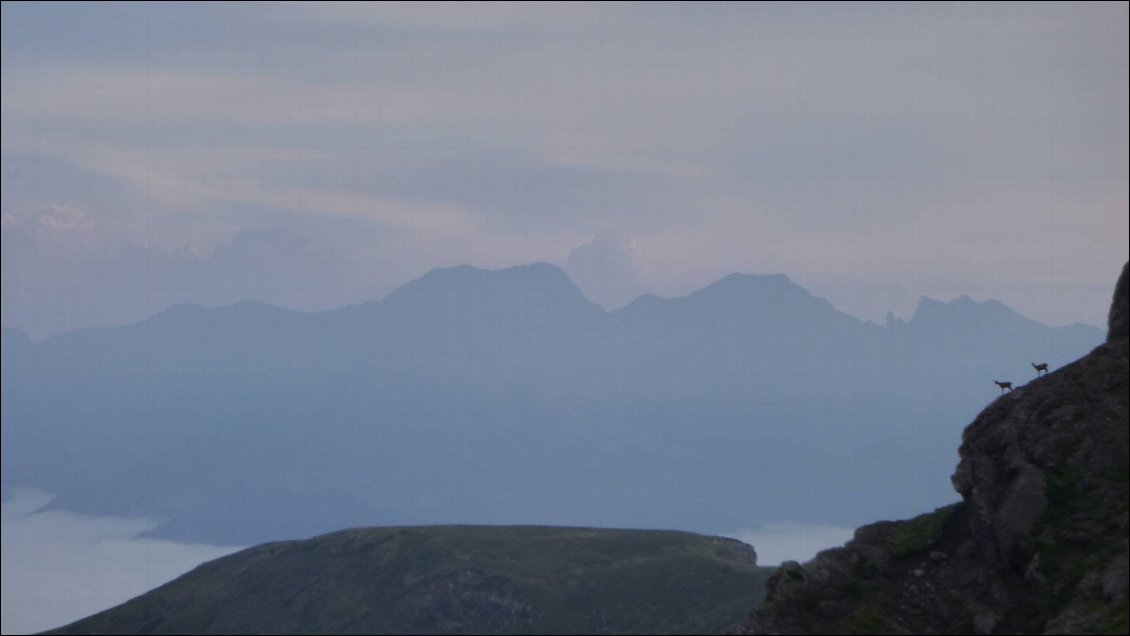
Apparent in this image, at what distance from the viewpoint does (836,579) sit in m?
66.2

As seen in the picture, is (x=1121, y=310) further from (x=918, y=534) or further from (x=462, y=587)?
(x=462, y=587)

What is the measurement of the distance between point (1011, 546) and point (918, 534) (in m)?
5.85

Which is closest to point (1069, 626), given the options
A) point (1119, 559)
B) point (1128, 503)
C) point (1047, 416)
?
point (1119, 559)

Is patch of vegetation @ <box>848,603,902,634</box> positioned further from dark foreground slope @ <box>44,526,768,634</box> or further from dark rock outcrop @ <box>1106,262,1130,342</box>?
dark foreground slope @ <box>44,526,768,634</box>

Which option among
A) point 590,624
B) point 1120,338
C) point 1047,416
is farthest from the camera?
point 590,624

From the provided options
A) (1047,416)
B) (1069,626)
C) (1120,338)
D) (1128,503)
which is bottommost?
(1069,626)

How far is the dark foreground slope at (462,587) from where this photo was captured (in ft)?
438

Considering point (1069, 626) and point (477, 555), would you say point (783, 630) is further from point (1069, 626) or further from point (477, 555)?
point (477, 555)

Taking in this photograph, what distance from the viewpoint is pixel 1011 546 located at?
212 ft

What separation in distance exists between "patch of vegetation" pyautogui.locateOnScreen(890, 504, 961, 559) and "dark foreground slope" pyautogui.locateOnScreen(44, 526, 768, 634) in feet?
173

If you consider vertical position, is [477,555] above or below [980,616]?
above

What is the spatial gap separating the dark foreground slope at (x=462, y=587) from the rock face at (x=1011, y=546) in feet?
181

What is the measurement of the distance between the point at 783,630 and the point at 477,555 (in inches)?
3705

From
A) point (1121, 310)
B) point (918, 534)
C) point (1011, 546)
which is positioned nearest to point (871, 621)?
point (918, 534)
